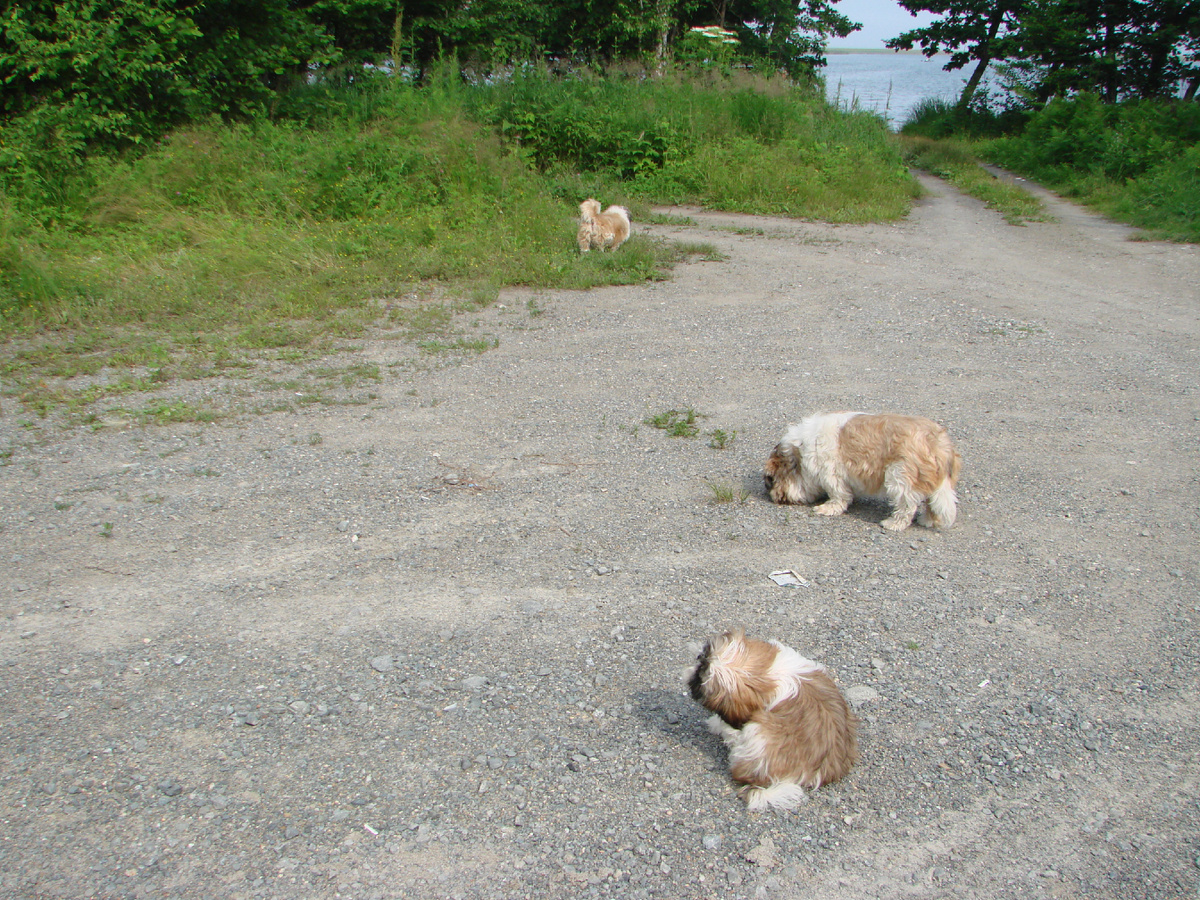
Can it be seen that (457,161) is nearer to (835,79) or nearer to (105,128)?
(105,128)

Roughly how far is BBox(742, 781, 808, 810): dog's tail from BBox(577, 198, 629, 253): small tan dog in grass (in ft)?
30.8

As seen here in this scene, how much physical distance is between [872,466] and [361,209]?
9419 millimetres

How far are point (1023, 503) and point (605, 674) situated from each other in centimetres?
320

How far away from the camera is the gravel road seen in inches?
114

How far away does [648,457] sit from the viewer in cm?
603

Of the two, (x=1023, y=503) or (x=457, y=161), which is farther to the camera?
(x=457, y=161)

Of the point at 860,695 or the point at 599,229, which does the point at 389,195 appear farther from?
the point at 860,695

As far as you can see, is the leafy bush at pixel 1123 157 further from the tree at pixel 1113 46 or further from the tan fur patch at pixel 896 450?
the tan fur patch at pixel 896 450

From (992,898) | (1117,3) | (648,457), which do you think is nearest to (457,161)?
(648,457)

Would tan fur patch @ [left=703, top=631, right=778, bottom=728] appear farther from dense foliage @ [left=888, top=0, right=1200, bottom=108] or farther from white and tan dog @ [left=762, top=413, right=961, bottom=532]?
dense foliage @ [left=888, top=0, right=1200, bottom=108]

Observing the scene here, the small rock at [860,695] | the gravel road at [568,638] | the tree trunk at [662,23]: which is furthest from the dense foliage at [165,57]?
the small rock at [860,695]

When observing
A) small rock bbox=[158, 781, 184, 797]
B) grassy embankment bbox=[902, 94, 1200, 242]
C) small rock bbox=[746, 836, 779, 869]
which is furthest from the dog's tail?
grassy embankment bbox=[902, 94, 1200, 242]

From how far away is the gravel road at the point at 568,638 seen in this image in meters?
2.90

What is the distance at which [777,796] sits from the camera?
3.07 meters
